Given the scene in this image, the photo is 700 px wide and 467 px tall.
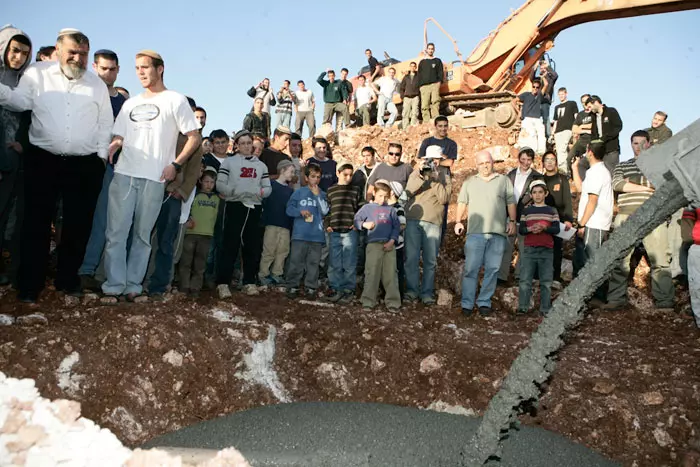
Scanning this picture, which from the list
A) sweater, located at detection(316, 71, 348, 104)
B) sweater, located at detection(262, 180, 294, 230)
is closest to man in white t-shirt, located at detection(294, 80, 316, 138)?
sweater, located at detection(316, 71, 348, 104)

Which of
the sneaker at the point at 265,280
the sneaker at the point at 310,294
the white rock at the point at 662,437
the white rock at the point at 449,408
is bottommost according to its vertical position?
the white rock at the point at 449,408

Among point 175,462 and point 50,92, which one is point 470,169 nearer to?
point 50,92

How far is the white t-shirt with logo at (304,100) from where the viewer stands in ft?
46.3

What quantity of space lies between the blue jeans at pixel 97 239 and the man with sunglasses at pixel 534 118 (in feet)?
30.7

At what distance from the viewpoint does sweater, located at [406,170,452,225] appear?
262 inches

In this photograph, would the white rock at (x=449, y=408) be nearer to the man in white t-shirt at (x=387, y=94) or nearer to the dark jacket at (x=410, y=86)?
the dark jacket at (x=410, y=86)

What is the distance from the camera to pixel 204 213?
6.15 meters

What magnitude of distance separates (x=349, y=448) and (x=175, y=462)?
124cm

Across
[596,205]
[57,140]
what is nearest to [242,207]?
[57,140]

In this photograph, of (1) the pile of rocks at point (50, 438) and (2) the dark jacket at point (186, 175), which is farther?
(2) the dark jacket at point (186, 175)

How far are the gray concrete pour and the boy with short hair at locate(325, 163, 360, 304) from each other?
104 inches

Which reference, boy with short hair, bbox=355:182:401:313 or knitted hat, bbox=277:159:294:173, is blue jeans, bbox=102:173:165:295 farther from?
boy with short hair, bbox=355:182:401:313

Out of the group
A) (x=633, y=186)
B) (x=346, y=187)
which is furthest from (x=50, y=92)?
(x=633, y=186)

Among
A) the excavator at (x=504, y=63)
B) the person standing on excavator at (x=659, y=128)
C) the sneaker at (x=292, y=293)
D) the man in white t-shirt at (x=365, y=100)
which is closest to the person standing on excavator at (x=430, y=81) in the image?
the excavator at (x=504, y=63)
